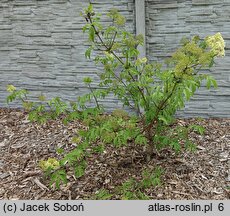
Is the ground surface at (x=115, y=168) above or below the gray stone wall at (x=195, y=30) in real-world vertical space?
below

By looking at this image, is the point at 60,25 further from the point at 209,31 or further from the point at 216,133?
the point at 216,133

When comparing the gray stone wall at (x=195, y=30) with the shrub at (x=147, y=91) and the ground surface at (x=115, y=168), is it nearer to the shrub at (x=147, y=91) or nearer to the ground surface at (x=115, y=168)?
the ground surface at (x=115, y=168)

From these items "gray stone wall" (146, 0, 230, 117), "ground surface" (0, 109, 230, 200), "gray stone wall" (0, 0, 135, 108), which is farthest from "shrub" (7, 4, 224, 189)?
"gray stone wall" (0, 0, 135, 108)

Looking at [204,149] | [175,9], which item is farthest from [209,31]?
[204,149]

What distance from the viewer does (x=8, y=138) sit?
13.1 ft

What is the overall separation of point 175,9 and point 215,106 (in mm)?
1123

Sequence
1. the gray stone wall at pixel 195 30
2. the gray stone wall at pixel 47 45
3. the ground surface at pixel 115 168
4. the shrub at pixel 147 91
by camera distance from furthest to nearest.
Result: the gray stone wall at pixel 47 45, the gray stone wall at pixel 195 30, the ground surface at pixel 115 168, the shrub at pixel 147 91

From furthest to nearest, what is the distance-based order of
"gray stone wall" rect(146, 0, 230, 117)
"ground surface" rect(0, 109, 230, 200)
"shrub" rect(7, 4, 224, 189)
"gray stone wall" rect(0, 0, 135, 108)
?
"gray stone wall" rect(0, 0, 135, 108), "gray stone wall" rect(146, 0, 230, 117), "ground surface" rect(0, 109, 230, 200), "shrub" rect(7, 4, 224, 189)

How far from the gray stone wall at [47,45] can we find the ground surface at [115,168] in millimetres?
627

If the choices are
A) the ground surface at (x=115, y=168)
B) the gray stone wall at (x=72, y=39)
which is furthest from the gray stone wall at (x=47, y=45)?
the ground surface at (x=115, y=168)

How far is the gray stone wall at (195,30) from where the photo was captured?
12.2ft

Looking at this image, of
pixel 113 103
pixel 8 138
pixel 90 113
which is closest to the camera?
pixel 90 113

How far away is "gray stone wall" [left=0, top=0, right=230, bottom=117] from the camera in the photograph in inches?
148

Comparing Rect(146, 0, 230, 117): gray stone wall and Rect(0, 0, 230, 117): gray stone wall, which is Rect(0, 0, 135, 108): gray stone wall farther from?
Rect(146, 0, 230, 117): gray stone wall
